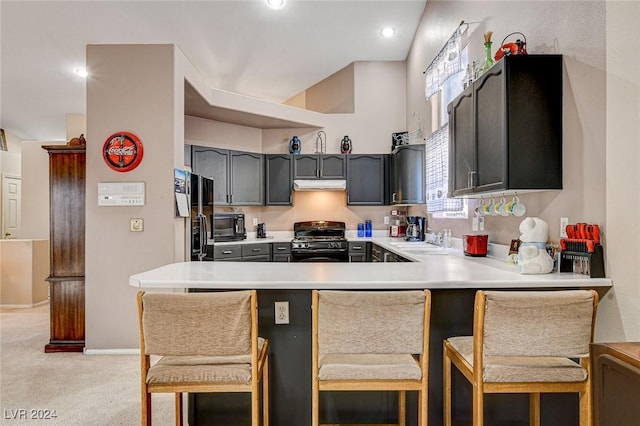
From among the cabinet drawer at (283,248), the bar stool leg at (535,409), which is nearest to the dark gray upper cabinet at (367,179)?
the cabinet drawer at (283,248)

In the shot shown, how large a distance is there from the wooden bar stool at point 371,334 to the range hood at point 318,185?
428 cm

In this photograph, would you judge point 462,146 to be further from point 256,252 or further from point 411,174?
point 256,252

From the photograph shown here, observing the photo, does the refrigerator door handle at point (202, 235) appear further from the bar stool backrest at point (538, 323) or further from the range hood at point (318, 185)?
the bar stool backrest at point (538, 323)

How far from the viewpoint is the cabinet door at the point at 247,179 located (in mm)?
5629

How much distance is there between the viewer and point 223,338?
1.62m

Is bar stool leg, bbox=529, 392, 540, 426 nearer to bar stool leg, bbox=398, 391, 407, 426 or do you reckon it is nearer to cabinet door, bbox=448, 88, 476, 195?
bar stool leg, bbox=398, 391, 407, 426

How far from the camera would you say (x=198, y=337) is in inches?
63.4

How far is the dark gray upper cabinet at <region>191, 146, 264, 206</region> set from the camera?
5.28 metres

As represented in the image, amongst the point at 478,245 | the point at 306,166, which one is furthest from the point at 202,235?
the point at 478,245

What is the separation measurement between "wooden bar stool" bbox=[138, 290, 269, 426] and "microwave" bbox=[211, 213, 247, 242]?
10.8 feet

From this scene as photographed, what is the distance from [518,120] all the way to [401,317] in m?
1.36

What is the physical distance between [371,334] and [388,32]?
4908 millimetres

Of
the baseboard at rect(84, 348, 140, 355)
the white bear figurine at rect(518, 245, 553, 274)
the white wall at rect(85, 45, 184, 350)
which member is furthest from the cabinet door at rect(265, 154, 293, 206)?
the white bear figurine at rect(518, 245, 553, 274)

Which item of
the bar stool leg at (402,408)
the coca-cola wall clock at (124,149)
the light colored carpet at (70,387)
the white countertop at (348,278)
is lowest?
the light colored carpet at (70,387)
